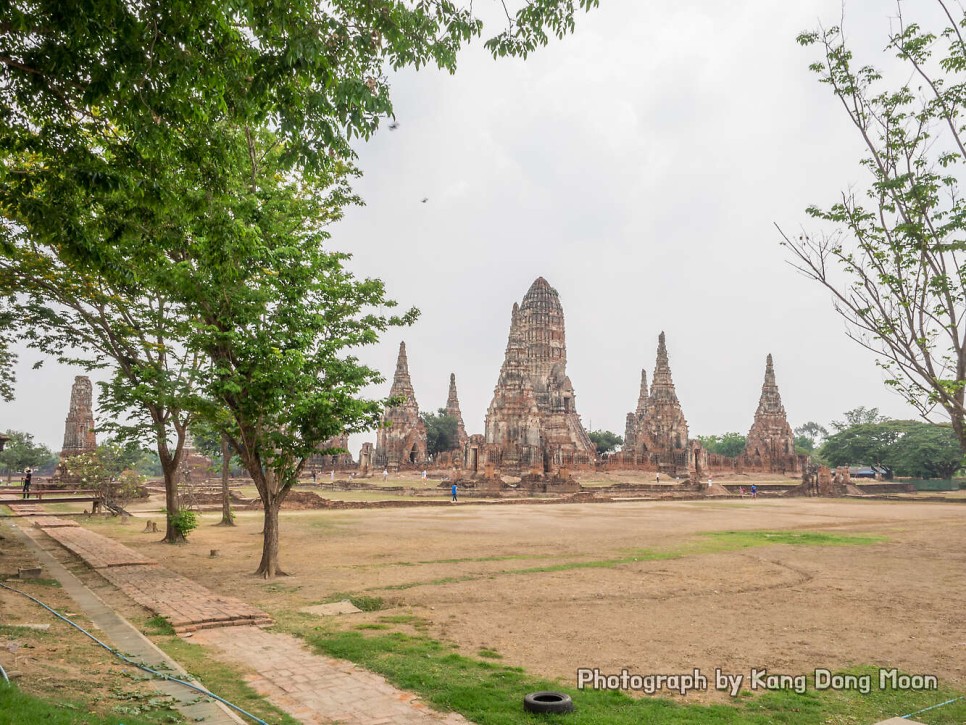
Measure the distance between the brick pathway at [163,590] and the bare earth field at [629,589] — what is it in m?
0.67

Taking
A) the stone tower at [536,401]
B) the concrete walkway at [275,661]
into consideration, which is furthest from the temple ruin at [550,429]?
the concrete walkway at [275,661]

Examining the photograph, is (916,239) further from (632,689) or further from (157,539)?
(157,539)

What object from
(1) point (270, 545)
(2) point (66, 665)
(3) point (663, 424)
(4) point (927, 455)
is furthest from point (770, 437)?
(2) point (66, 665)

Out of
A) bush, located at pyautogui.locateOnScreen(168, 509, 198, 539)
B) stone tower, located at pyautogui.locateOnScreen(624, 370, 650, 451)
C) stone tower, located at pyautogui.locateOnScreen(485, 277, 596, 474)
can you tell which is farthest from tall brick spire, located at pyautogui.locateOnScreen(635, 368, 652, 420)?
bush, located at pyautogui.locateOnScreen(168, 509, 198, 539)

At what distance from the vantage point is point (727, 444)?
100 metres

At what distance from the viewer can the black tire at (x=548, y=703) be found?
18.6 ft

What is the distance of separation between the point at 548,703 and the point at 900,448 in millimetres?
67241

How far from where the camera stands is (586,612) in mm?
9719

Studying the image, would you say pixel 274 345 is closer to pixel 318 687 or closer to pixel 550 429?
pixel 318 687

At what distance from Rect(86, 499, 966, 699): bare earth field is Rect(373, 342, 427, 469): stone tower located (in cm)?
4464

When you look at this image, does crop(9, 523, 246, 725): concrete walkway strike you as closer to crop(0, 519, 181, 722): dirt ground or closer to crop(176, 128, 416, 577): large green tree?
crop(0, 519, 181, 722): dirt ground

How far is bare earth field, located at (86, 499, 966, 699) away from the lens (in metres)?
7.84

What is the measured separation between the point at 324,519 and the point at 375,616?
16.4 metres

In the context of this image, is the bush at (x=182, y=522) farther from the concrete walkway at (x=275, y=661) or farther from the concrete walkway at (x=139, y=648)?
the concrete walkway at (x=275, y=661)
